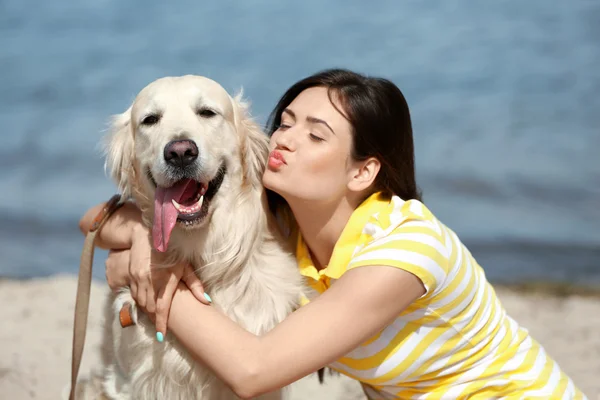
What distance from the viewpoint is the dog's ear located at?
2.45 m

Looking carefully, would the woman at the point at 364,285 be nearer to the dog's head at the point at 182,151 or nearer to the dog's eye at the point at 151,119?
the dog's head at the point at 182,151

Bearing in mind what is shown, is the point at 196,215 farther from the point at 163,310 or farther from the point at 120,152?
the point at 120,152

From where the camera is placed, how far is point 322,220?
232cm

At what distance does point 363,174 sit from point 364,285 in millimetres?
457

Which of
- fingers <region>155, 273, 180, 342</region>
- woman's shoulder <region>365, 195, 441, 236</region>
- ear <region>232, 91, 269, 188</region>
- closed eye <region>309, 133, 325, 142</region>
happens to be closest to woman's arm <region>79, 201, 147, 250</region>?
fingers <region>155, 273, 180, 342</region>

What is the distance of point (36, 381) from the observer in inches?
151

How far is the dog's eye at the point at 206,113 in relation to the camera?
92.6 inches

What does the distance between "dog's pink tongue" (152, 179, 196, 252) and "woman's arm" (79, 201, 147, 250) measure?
173 mm

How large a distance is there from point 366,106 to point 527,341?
0.97m

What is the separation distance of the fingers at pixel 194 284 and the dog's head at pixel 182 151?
15 cm

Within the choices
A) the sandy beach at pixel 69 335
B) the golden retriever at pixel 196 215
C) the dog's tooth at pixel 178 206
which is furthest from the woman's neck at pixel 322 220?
the sandy beach at pixel 69 335

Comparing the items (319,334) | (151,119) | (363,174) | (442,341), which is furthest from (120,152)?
(442,341)

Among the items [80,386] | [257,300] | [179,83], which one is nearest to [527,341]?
[257,300]

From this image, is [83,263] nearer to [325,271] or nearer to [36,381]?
[325,271]
